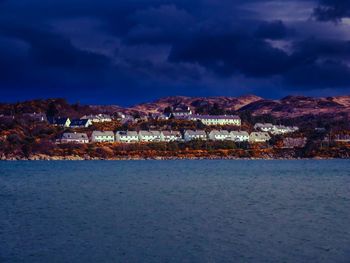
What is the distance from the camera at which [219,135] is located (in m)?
144

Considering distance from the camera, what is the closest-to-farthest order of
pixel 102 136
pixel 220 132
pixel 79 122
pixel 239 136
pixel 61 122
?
pixel 102 136 < pixel 220 132 < pixel 239 136 < pixel 79 122 < pixel 61 122

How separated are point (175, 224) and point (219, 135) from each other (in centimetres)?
11637

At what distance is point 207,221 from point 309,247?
7.41 m

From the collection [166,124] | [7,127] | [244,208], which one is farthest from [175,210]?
[166,124]

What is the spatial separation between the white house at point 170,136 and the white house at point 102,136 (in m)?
12.1

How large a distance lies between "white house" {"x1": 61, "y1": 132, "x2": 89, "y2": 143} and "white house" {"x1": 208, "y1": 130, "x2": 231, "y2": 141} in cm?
3039

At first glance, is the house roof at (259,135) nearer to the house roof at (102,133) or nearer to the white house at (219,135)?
the white house at (219,135)

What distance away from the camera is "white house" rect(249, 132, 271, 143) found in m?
148

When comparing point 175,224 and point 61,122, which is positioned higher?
point 61,122

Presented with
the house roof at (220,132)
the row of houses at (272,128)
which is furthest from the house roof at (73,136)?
the row of houses at (272,128)

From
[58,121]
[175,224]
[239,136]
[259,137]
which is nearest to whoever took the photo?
[175,224]

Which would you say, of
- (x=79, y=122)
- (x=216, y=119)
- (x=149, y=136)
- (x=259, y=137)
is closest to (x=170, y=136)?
(x=149, y=136)

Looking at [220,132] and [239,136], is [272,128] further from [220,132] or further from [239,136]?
[220,132]

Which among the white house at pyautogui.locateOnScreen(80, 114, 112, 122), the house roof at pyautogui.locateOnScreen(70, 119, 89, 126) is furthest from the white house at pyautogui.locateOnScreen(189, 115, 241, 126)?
the house roof at pyautogui.locateOnScreen(70, 119, 89, 126)
